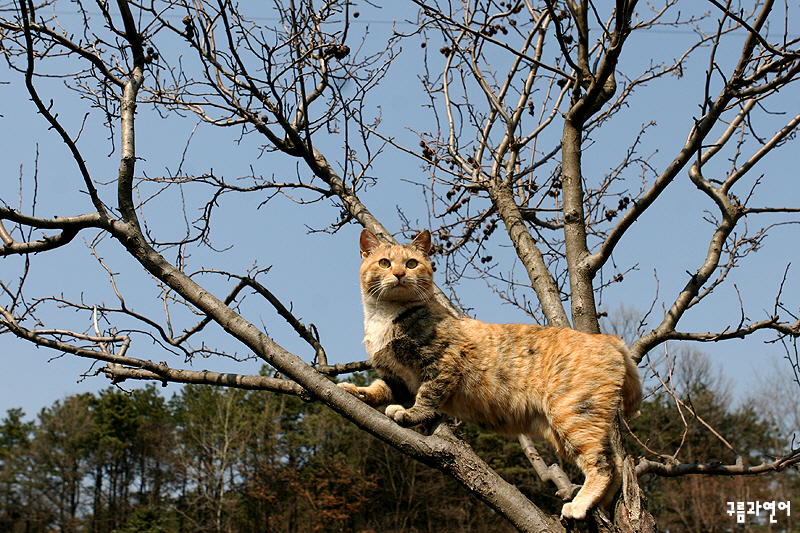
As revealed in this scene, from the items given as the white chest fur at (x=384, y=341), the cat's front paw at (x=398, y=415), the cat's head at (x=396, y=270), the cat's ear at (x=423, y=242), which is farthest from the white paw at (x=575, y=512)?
the cat's ear at (x=423, y=242)

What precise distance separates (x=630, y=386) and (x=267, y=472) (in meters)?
22.0

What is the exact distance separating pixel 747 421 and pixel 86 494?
1218 inches

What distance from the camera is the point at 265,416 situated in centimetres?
2400

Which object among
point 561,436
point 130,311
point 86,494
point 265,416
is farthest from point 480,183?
point 86,494

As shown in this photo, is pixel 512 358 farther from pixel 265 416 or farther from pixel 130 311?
pixel 265 416

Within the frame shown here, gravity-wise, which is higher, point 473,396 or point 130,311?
point 130,311

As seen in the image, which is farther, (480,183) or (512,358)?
(480,183)

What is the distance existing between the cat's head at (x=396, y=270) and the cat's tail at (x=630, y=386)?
1391 millimetres

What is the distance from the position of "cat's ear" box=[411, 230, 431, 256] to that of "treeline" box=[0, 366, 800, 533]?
16918 mm

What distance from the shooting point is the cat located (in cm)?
320

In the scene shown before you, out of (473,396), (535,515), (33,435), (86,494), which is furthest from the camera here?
(33,435)

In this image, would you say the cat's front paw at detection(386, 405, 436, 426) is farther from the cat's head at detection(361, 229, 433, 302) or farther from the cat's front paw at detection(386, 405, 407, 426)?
the cat's head at detection(361, 229, 433, 302)

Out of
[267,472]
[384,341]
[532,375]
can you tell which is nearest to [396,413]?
[384,341]

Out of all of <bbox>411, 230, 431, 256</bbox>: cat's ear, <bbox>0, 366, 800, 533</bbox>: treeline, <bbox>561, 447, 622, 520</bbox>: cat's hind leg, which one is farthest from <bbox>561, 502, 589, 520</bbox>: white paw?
<bbox>0, 366, 800, 533</bbox>: treeline
